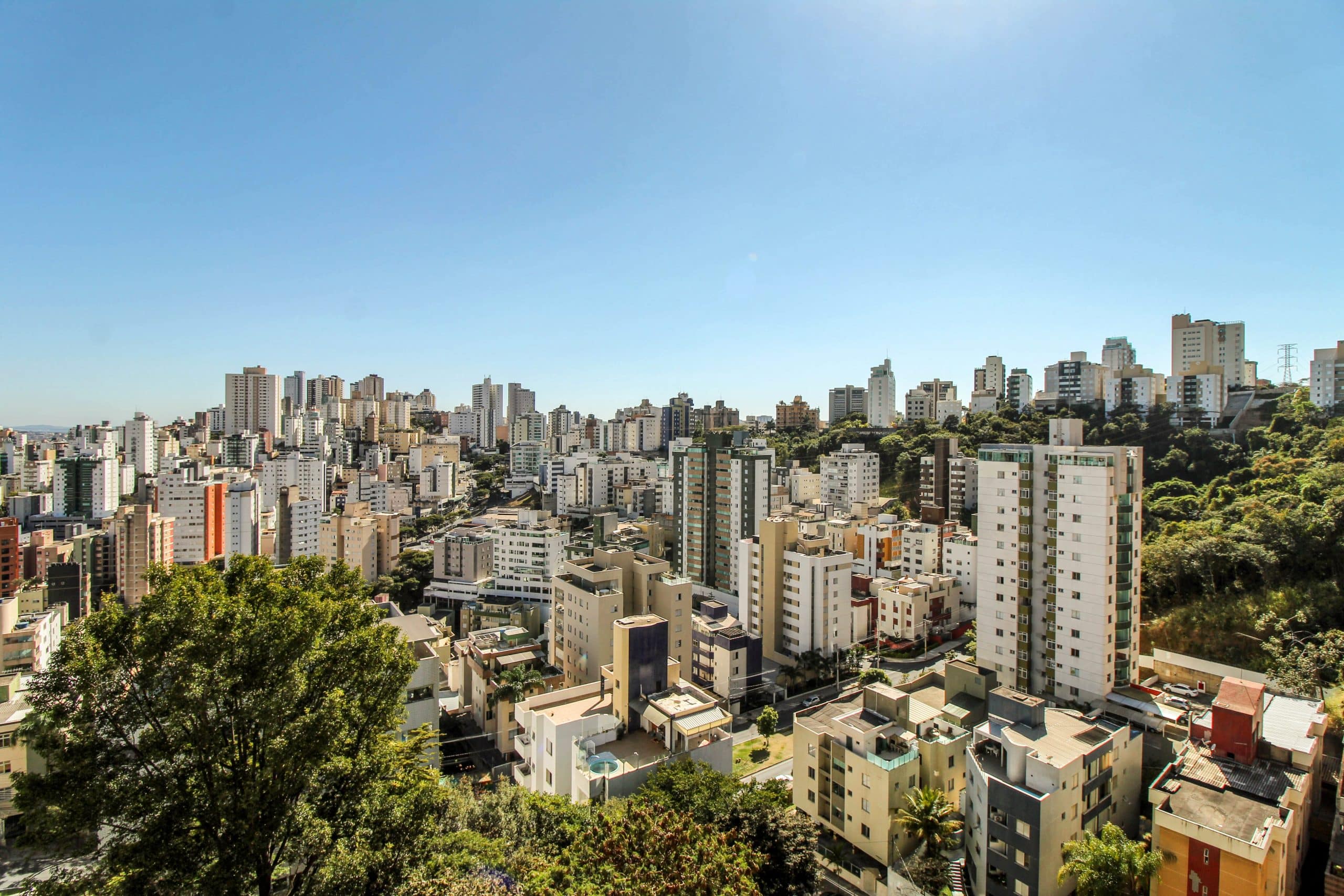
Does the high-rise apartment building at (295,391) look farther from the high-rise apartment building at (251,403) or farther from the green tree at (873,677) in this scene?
the green tree at (873,677)

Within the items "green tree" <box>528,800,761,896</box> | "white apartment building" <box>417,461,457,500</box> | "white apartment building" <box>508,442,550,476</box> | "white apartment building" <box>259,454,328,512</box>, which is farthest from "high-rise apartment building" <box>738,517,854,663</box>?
"white apartment building" <box>508,442,550,476</box>

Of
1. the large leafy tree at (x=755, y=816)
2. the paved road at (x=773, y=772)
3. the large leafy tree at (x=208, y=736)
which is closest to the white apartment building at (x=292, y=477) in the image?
the paved road at (x=773, y=772)

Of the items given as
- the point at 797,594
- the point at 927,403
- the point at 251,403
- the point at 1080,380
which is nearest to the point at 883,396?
the point at 927,403

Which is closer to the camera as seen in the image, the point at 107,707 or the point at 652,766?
the point at 107,707

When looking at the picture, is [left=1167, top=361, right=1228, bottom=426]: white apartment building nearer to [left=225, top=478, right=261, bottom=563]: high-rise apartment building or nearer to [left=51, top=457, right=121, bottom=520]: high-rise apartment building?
[left=225, top=478, right=261, bottom=563]: high-rise apartment building

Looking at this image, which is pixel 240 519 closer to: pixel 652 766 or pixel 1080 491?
pixel 652 766

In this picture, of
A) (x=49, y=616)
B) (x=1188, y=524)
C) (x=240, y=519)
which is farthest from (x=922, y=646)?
(x=240, y=519)
